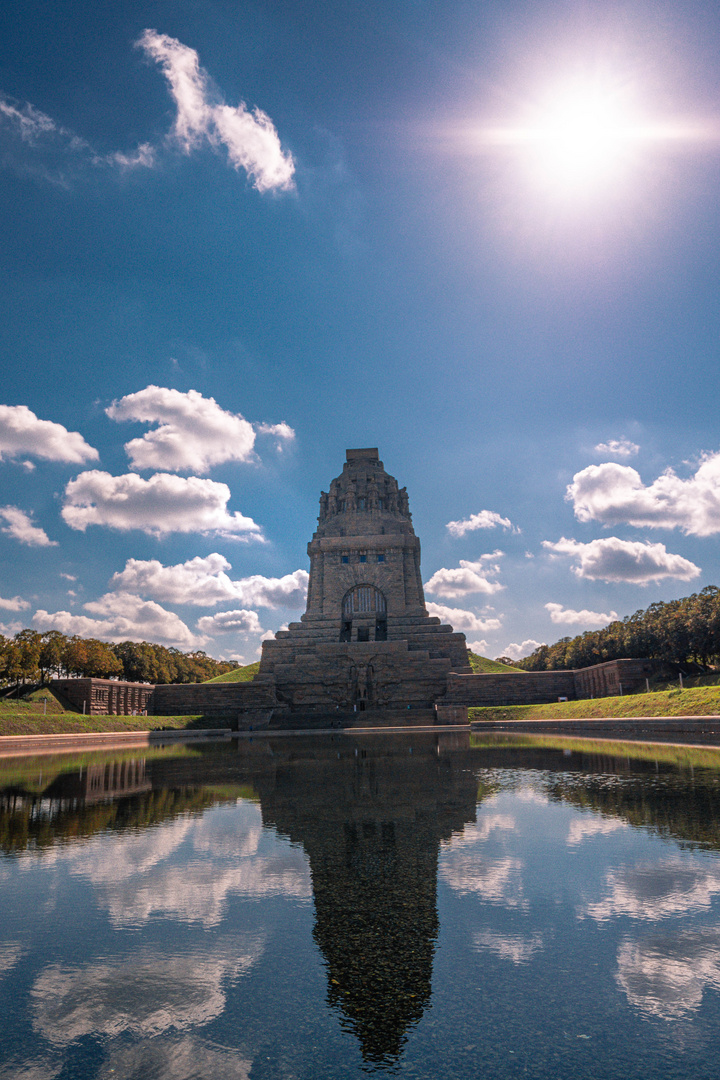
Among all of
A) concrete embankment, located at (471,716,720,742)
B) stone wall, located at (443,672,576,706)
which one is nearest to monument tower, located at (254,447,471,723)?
stone wall, located at (443,672,576,706)

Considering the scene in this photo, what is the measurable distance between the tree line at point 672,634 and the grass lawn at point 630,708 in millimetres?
9214

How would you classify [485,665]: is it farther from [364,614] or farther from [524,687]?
[524,687]

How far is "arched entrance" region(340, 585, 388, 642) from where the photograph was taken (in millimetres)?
61969

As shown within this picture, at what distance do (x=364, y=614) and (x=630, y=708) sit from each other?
114 ft

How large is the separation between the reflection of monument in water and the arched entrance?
47130mm

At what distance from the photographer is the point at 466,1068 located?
3043mm

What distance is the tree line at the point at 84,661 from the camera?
46750 millimetres

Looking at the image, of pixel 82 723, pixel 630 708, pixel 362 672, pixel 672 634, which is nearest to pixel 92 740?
pixel 82 723

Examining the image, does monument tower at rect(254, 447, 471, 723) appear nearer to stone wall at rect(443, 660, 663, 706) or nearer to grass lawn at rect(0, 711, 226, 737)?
stone wall at rect(443, 660, 663, 706)

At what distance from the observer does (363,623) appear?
6256 cm

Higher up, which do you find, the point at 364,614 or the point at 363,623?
the point at 364,614

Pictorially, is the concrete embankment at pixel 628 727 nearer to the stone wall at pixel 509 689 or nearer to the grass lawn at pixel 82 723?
the stone wall at pixel 509 689

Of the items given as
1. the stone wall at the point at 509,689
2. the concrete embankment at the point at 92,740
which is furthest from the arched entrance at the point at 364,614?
the concrete embankment at the point at 92,740

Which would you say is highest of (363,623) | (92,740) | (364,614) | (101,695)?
(364,614)
